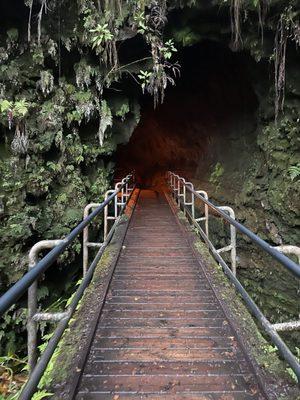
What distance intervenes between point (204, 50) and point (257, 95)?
11.3ft

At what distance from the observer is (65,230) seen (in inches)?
332

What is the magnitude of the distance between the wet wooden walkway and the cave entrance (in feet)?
25.6

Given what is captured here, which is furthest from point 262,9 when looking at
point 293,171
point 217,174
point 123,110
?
point 217,174

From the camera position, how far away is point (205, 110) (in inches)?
552

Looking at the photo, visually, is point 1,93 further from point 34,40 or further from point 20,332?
point 20,332

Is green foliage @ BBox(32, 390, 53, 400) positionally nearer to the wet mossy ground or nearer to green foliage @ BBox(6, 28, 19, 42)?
the wet mossy ground

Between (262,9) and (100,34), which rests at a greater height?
(262,9)

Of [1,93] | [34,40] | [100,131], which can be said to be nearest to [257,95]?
[100,131]

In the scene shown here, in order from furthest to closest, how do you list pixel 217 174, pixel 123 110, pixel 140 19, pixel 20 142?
pixel 217 174 → pixel 123 110 → pixel 20 142 → pixel 140 19

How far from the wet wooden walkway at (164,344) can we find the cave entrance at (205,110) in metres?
7.81

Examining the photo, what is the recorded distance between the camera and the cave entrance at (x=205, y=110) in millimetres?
11180

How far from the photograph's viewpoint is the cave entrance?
1118 centimetres

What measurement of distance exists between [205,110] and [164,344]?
40.6 ft

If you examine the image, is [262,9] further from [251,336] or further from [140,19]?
[251,336]
